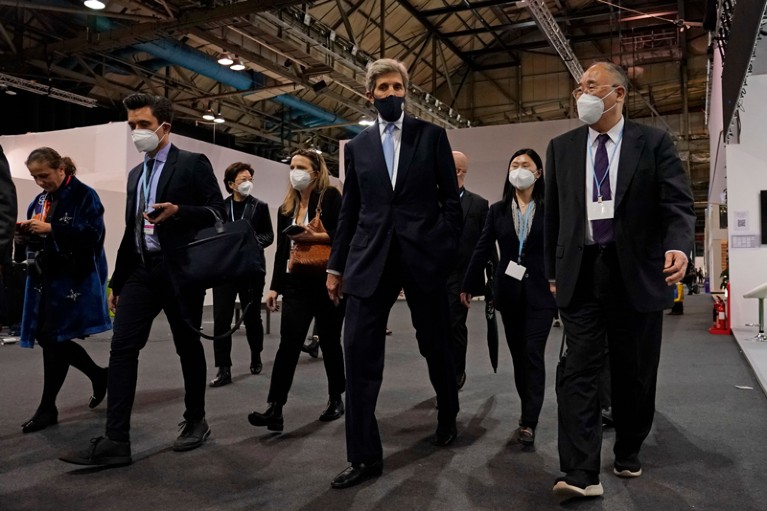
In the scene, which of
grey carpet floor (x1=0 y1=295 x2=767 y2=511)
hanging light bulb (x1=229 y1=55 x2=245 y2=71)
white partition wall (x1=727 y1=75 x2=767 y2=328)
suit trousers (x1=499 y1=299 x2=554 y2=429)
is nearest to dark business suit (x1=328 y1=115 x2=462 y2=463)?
grey carpet floor (x1=0 y1=295 x2=767 y2=511)

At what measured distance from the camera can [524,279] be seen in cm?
304

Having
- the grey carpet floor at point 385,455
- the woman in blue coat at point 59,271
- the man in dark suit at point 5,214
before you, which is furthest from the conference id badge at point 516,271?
the man in dark suit at point 5,214

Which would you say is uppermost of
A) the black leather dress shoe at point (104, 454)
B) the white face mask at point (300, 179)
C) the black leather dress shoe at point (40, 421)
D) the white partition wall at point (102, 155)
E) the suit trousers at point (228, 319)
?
the white partition wall at point (102, 155)

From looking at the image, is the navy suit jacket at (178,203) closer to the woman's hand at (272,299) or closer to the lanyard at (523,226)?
the woman's hand at (272,299)

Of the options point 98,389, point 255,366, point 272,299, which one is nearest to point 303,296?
point 272,299

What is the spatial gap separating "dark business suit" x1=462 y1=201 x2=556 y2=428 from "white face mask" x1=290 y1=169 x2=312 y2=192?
35.8 inches

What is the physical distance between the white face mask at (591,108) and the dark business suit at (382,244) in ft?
1.63

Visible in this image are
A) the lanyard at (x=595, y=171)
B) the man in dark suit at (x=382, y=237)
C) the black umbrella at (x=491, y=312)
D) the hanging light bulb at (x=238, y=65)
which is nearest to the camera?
the lanyard at (x=595, y=171)

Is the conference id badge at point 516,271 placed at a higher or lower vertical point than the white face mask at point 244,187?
lower

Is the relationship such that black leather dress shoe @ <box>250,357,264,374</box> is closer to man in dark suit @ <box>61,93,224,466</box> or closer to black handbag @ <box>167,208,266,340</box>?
man in dark suit @ <box>61,93,224,466</box>

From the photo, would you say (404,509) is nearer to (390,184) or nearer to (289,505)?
(289,505)

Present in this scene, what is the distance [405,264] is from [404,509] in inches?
32.0

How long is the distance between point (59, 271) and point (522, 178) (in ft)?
7.17

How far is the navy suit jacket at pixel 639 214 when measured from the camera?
7.06 feet
